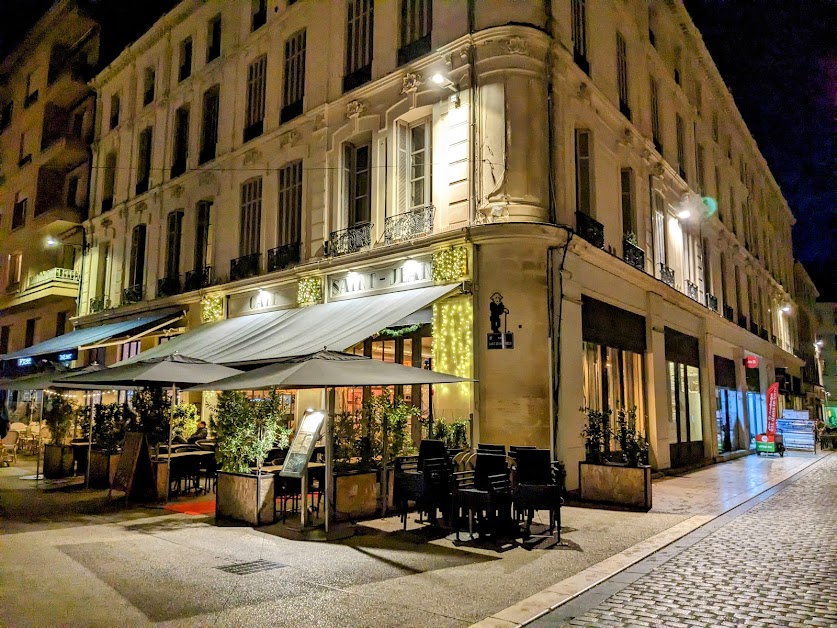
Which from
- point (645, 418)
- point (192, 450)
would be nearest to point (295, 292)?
point (192, 450)

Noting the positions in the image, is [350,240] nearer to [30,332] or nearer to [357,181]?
[357,181]

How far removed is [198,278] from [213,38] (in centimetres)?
783

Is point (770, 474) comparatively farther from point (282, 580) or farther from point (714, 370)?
point (282, 580)

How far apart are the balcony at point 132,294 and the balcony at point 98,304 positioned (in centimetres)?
143

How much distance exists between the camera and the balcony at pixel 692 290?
19.2 m

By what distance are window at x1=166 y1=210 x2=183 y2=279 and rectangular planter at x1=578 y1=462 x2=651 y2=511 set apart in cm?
1468

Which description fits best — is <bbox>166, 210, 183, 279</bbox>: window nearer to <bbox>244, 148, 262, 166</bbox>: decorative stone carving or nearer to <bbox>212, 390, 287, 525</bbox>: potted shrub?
<bbox>244, 148, 262, 166</bbox>: decorative stone carving

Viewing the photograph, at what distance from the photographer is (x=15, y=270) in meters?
27.2

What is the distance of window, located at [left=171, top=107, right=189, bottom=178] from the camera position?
20.3m

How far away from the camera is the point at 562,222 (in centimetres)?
1226

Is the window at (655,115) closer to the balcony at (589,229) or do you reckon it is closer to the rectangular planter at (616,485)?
the balcony at (589,229)

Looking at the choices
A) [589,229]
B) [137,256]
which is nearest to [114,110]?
[137,256]

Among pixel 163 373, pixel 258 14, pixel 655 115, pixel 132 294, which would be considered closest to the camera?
pixel 163 373

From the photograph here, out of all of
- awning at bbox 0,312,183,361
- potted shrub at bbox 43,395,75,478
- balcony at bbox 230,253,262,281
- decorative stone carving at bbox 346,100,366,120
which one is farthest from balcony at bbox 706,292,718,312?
potted shrub at bbox 43,395,75,478
